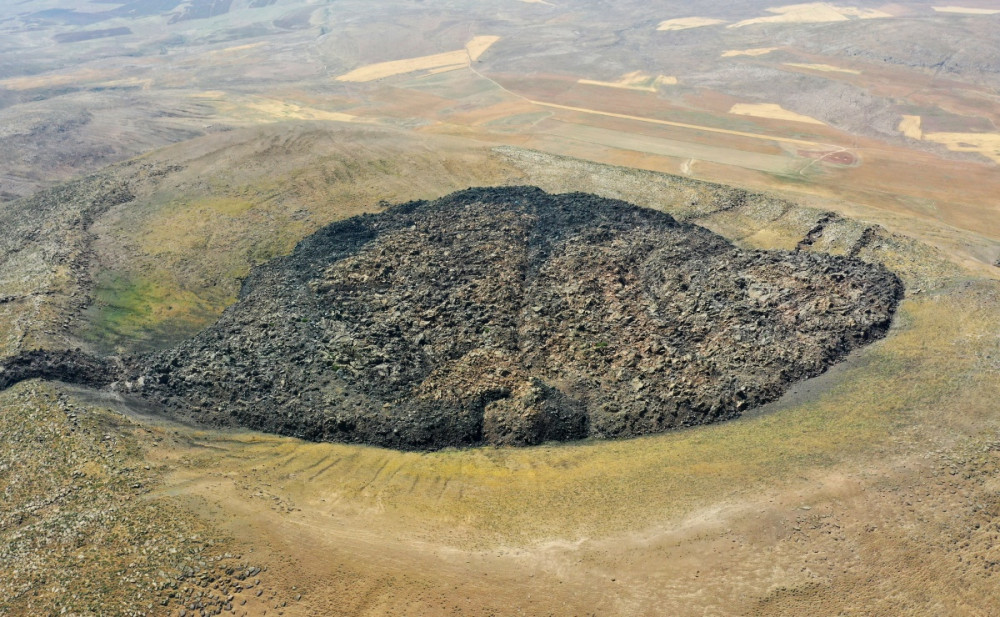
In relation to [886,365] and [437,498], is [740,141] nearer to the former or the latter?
[886,365]

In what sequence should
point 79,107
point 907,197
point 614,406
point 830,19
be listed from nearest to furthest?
point 614,406
point 907,197
point 79,107
point 830,19

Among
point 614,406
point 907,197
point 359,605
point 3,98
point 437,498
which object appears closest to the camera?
point 359,605

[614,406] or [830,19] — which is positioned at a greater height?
[830,19]

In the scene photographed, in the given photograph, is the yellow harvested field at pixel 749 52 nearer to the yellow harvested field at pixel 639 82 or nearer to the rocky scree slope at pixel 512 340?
the yellow harvested field at pixel 639 82

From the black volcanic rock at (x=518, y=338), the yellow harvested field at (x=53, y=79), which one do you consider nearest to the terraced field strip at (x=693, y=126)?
the black volcanic rock at (x=518, y=338)

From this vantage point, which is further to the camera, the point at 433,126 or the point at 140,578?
the point at 433,126

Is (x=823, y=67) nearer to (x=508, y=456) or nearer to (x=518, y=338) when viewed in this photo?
(x=518, y=338)

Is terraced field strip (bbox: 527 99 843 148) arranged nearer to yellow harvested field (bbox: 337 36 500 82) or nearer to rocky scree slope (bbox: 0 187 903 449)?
yellow harvested field (bbox: 337 36 500 82)

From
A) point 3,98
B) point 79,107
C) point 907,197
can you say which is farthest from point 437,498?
point 3,98

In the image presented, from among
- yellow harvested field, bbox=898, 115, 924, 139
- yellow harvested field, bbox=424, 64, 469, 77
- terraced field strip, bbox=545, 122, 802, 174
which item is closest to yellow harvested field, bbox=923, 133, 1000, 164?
yellow harvested field, bbox=898, 115, 924, 139
